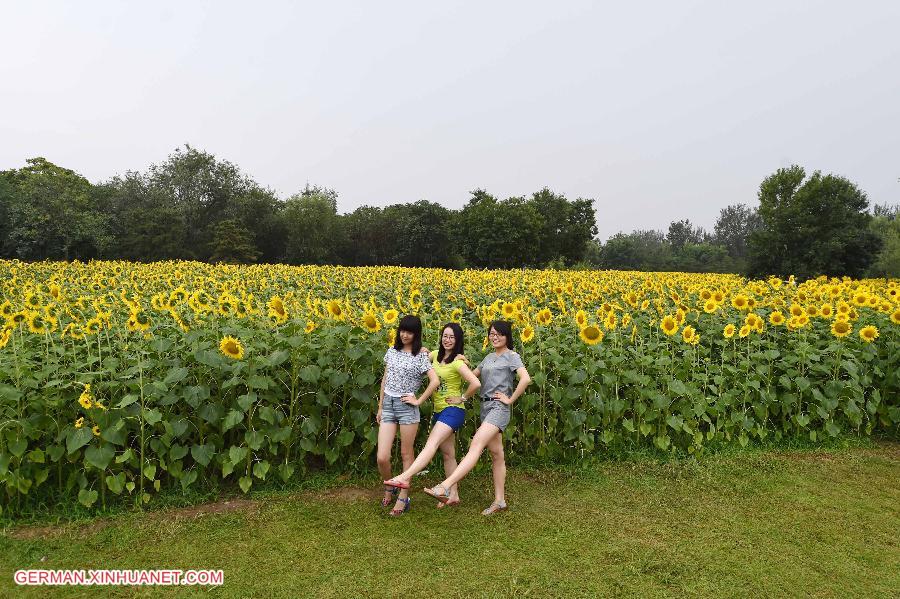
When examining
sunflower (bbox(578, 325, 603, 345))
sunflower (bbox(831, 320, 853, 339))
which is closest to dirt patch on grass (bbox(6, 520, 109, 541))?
sunflower (bbox(578, 325, 603, 345))

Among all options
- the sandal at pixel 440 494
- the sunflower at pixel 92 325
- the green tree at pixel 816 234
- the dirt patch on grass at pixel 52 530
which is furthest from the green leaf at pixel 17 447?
the green tree at pixel 816 234

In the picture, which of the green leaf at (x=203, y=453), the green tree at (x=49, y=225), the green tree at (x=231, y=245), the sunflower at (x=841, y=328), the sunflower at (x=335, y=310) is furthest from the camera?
the green tree at (x=231, y=245)

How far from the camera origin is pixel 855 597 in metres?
3.40

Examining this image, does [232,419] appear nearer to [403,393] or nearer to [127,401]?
[127,401]

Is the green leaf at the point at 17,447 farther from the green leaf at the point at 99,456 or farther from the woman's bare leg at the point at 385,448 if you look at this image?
the woman's bare leg at the point at 385,448

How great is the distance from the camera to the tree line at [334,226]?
119 feet

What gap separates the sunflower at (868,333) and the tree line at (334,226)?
33740mm

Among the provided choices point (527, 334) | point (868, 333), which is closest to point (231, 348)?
point (527, 334)

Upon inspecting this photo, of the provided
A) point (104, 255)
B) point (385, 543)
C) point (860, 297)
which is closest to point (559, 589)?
point (385, 543)

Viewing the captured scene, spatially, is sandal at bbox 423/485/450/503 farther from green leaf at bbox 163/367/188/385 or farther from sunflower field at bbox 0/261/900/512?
green leaf at bbox 163/367/188/385

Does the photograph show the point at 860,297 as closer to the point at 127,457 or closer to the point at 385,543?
the point at 385,543

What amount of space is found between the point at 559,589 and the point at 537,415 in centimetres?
212

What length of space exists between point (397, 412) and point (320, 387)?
88 cm

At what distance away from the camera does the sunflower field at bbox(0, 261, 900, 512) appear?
4238mm
